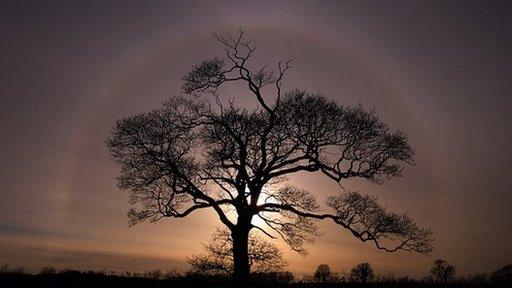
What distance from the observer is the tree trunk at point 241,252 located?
3031cm

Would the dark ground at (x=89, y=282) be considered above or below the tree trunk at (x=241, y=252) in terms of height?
below

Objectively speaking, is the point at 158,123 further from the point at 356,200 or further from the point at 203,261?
the point at 356,200

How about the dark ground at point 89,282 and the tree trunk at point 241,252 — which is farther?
the tree trunk at point 241,252

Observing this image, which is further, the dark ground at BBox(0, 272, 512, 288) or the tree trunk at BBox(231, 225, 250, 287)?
the tree trunk at BBox(231, 225, 250, 287)

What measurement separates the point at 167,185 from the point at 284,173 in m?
6.15

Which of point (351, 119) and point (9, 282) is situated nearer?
point (9, 282)

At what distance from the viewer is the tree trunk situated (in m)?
30.3

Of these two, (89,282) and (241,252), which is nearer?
(89,282)

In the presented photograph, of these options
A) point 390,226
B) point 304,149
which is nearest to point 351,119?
point 304,149

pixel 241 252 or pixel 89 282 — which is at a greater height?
pixel 241 252

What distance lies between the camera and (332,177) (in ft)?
101

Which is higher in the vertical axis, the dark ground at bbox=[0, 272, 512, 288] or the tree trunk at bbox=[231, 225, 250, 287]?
the tree trunk at bbox=[231, 225, 250, 287]

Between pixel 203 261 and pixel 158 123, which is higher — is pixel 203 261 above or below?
below

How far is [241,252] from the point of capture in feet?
100
